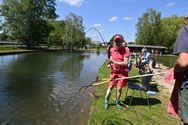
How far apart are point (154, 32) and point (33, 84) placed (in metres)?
98.8

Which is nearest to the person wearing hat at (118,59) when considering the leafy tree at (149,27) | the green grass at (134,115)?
the green grass at (134,115)

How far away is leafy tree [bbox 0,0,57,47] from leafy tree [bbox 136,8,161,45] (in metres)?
44.7

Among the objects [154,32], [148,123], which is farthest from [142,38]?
[148,123]

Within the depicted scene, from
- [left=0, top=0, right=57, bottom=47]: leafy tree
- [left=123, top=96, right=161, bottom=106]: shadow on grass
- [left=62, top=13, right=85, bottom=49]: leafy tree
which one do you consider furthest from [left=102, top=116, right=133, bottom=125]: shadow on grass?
[left=62, top=13, right=85, bottom=49]: leafy tree

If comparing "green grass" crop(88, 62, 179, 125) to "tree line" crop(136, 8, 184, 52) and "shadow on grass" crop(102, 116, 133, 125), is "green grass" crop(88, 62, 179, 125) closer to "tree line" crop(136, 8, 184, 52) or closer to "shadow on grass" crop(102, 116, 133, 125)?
"shadow on grass" crop(102, 116, 133, 125)

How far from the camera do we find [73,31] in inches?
4033

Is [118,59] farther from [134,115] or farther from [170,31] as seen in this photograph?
[170,31]

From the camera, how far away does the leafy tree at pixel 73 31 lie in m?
102

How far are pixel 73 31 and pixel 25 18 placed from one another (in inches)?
1314

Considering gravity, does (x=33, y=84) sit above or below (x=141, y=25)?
below

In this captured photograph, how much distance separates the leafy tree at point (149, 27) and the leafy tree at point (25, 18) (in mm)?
44672

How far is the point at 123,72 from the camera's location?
28.5 ft

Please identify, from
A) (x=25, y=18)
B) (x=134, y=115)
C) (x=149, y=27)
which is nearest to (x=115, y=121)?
(x=134, y=115)

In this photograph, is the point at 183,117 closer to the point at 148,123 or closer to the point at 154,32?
the point at 148,123
